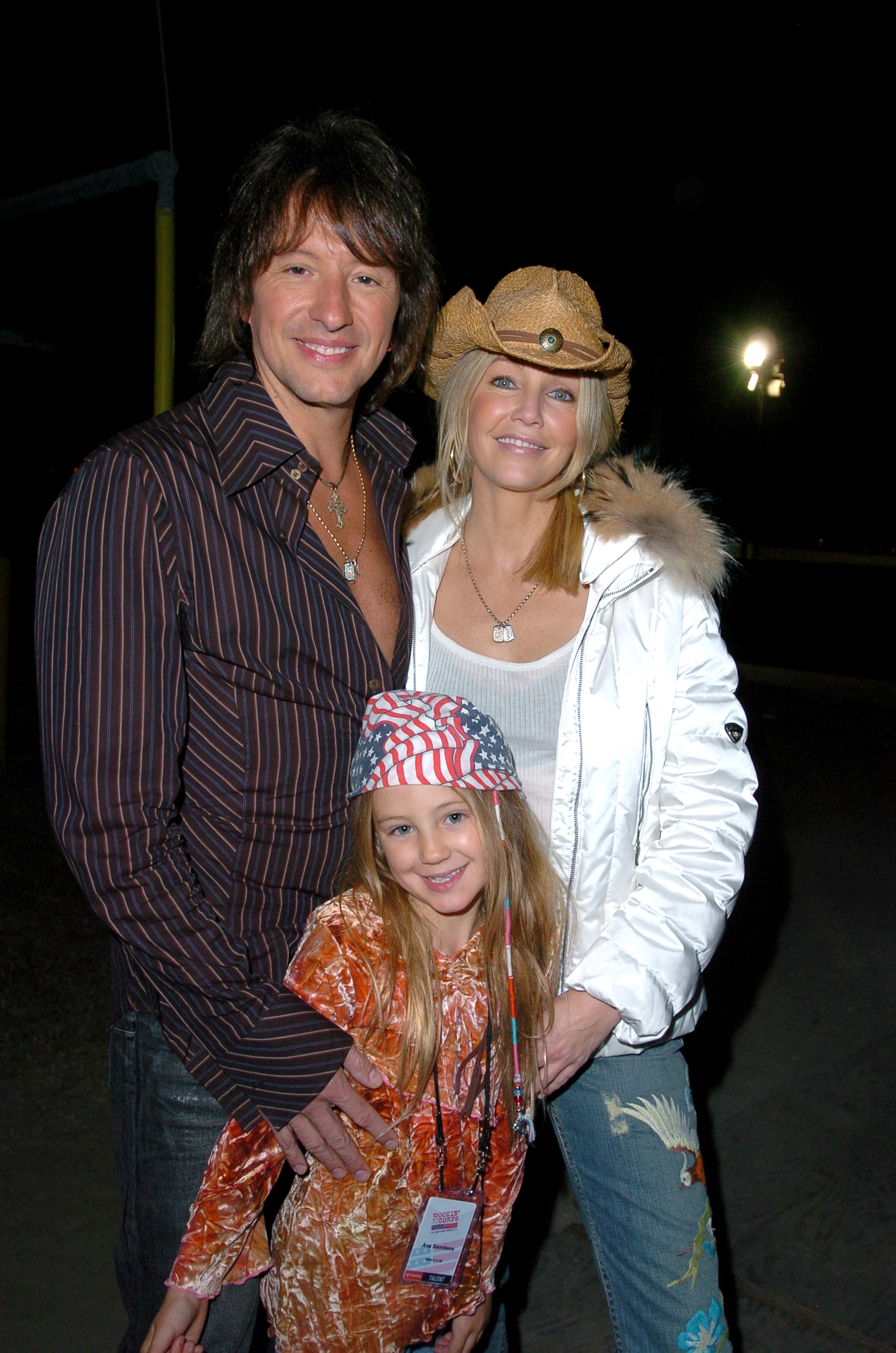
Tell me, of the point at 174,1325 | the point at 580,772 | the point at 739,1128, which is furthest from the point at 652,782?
the point at 739,1128

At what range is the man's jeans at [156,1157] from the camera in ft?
5.60

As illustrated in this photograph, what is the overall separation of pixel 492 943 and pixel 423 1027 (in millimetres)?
215

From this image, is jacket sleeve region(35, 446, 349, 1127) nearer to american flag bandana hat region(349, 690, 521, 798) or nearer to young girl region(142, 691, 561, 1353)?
young girl region(142, 691, 561, 1353)

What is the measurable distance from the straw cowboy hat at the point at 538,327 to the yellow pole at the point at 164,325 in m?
1.94

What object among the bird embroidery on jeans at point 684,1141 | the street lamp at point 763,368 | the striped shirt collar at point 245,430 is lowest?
the bird embroidery on jeans at point 684,1141

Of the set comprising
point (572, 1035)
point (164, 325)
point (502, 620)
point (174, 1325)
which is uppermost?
point (164, 325)

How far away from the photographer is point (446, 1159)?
190 centimetres

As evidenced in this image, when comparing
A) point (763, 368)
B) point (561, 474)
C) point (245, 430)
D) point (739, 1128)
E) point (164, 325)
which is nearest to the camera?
point (245, 430)

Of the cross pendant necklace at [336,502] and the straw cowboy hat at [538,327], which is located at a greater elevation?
the straw cowboy hat at [538,327]

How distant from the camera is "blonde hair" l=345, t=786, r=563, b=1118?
1.87 metres

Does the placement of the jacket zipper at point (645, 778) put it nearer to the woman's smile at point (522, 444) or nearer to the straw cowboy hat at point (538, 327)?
the woman's smile at point (522, 444)

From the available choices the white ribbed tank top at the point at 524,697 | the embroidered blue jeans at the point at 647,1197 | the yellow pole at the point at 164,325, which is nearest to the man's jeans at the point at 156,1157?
A: the embroidered blue jeans at the point at 647,1197

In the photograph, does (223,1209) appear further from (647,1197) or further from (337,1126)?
(647,1197)

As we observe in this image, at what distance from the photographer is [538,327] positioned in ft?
7.40
